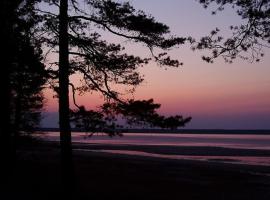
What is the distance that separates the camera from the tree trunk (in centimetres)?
1460

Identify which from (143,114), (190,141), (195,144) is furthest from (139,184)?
(190,141)

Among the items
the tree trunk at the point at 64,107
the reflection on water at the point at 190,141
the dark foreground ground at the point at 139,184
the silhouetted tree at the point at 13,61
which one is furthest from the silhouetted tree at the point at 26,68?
the reflection on water at the point at 190,141

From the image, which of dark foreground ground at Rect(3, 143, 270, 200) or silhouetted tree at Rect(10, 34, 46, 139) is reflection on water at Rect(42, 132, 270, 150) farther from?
silhouetted tree at Rect(10, 34, 46, 139)

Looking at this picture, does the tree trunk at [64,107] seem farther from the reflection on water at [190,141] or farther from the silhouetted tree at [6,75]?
the reflection on water at [190,141]

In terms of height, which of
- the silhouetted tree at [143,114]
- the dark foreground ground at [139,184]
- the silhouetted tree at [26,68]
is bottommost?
the dark foreground ground at [139,184]

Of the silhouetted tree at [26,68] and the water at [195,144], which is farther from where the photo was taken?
the water at [195,144]

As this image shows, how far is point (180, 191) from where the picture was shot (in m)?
18.6

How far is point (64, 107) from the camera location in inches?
578

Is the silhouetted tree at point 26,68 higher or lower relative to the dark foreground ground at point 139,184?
higher

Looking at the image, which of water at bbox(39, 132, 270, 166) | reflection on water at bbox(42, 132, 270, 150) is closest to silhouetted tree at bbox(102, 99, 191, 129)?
water at bbox(39, 132, 270, 166)

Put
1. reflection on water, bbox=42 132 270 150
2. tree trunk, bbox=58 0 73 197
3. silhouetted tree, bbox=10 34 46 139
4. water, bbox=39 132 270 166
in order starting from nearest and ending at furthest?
1. tree trunk, bbox=58 0 73 197
2. silhouetted tree, bbox=10 34 46 139
3. water, bbox=39 132 270 166
4. reflection on water, bbox=42 132 270 150

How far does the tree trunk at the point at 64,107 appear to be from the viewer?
575 inches

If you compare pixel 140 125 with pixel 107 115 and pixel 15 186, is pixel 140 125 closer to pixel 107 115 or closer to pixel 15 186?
pixel 107 115

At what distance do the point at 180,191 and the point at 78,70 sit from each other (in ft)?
18.8
